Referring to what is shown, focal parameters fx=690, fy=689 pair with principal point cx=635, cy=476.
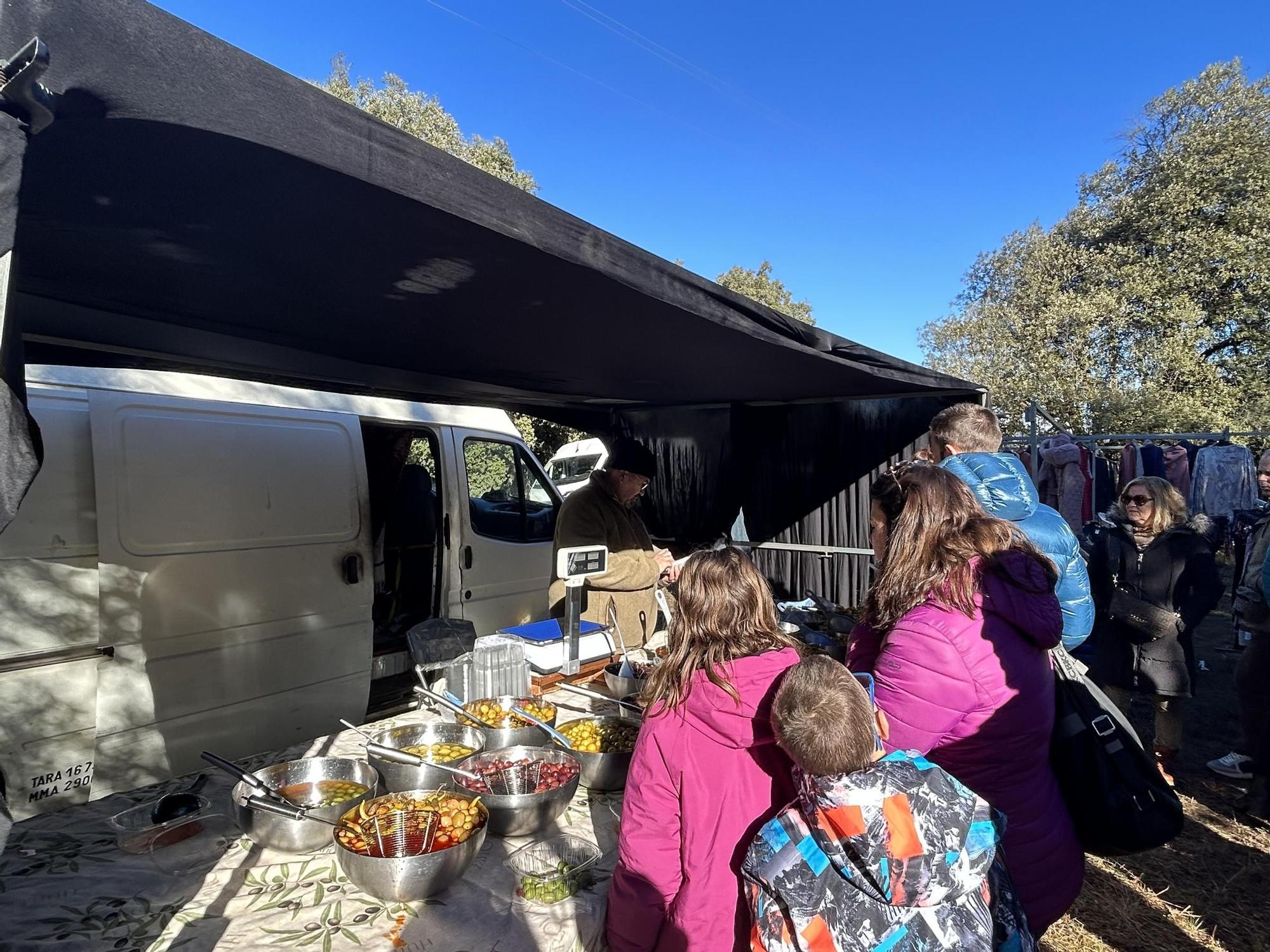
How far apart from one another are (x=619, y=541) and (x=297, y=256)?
248 centimetres

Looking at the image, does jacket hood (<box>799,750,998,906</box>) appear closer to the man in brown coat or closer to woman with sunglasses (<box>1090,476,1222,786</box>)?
the man in brown coat

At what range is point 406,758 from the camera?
1.85 metres

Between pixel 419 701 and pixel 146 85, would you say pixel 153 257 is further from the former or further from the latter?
pixel 419 701

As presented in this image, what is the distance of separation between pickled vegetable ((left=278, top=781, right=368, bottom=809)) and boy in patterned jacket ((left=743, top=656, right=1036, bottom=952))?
108 cm

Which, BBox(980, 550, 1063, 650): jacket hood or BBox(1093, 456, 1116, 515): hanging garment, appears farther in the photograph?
BBox(1093, 456, 1116, 515): hanging garment

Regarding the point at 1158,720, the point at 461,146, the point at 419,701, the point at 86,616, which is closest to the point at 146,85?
the point at 419,701

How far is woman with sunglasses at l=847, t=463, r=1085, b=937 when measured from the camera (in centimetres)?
164

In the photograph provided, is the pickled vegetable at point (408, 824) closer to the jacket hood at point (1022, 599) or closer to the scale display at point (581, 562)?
the scale display at point (581, 562)

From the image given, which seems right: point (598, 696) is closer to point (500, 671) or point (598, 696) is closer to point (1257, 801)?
point (500, 671)

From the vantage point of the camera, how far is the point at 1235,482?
767cm

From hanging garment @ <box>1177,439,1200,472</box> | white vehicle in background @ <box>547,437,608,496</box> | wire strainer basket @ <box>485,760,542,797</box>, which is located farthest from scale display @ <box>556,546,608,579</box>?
white vehicle in background @ <box>547,437,608,496</box>

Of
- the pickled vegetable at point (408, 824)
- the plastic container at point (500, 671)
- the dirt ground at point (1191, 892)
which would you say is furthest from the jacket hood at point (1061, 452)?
the pickled vegetable at point (408, 824)

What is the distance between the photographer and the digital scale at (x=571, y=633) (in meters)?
2.80

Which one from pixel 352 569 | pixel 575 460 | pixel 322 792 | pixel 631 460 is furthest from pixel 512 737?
pixel 575 460
